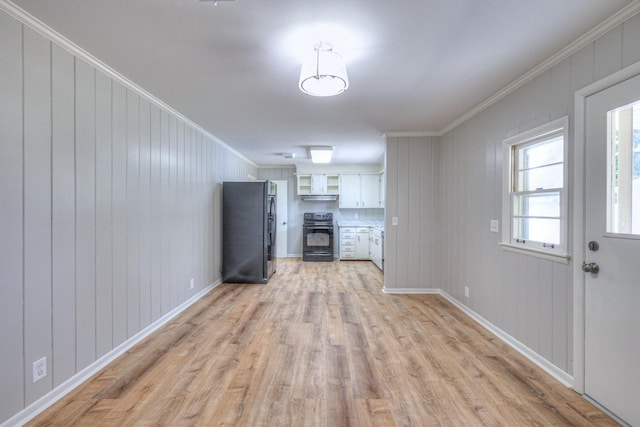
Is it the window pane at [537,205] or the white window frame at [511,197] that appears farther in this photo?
the window pane at [537,205]

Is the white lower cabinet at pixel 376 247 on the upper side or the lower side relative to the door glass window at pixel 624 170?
lower

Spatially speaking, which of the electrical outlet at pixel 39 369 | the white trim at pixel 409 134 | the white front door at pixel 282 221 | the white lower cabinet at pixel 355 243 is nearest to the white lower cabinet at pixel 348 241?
the white lower cabinet at pixel 355 243

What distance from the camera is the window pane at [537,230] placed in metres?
2.12

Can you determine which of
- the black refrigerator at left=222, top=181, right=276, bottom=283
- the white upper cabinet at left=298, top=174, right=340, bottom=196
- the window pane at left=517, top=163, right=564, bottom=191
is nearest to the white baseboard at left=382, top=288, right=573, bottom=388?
the window pane at left=517, top=163, right=564, bottom=191

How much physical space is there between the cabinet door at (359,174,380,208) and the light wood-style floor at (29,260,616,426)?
3.83 meters

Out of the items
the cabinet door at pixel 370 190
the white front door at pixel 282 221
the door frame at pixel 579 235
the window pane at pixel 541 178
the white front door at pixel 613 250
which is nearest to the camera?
the white front door at pixel 613 250

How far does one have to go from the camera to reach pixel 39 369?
1.65m

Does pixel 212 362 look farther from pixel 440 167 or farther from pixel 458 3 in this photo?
pixel 440 167

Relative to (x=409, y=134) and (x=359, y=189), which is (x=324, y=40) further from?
(x=359, y=189)

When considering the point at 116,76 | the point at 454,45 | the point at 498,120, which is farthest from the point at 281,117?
the point at 498,120

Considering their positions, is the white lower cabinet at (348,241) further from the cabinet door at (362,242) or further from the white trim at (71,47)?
the white trim at (71,47)

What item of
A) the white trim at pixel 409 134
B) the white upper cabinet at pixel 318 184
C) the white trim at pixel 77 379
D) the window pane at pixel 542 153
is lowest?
the white trim at pixel 77 379

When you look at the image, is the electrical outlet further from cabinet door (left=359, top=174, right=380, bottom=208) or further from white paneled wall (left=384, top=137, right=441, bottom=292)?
cabinet door (left=359, top=174, right=380, bottom=208)

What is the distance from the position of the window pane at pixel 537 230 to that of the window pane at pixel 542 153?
0.48 m
